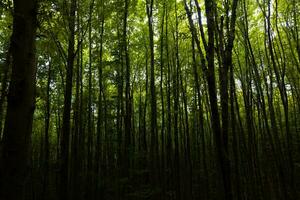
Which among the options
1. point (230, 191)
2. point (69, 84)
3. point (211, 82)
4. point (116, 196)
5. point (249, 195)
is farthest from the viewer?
point (249, 195)

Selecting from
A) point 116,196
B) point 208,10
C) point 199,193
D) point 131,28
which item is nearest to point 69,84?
point 208,10

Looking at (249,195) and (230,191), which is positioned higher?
(230,191)

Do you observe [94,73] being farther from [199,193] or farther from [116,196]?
[199,193]

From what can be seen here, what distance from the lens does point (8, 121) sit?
1.56 metres

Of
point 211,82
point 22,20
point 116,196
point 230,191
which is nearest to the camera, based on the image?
point 22,20

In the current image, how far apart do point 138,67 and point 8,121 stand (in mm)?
14541

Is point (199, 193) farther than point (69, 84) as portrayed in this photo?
Yes

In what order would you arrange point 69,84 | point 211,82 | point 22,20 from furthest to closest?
point 69,84
point 211,82
point 22,20

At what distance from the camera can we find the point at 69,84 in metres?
6.25

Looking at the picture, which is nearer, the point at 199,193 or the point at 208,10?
the point at 208,10

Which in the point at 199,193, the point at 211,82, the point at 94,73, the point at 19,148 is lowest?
the point at 199,193

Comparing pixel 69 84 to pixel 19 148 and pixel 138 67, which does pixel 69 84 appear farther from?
pixel 138 67

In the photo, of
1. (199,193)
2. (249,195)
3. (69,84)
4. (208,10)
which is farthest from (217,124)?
(199,193)

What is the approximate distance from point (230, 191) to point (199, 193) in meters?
12.5
